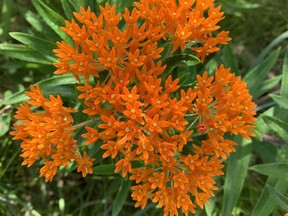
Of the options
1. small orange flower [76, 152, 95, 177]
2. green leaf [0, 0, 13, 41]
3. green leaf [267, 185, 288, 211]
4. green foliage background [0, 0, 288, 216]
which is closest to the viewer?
small orange flower [76, 152, 95, 177]

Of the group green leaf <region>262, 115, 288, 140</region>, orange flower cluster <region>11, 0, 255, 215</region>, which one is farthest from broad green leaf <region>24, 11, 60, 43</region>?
green leaf <region>262, 115, 288, 140</region>

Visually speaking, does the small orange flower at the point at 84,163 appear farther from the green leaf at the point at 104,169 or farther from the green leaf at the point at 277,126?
the green leaf at the point at 277,126

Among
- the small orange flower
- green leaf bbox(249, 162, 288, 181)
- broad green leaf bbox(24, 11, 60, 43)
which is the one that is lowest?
green leaf bbox(249, 162, 288, 181)

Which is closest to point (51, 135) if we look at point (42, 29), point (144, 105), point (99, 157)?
point (144, 105)

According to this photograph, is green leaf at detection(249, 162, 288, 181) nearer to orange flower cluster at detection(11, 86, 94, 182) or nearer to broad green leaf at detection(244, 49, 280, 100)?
broad green leaf at detection(244, 49, 280, 100)

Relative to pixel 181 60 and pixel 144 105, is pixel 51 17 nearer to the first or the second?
pixel 181 60

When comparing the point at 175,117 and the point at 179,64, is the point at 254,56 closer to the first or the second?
the point at 179,64
